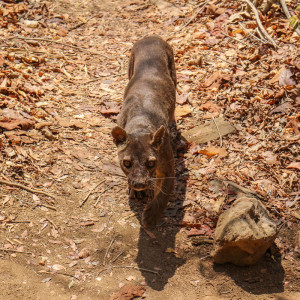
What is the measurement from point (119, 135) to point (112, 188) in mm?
1312

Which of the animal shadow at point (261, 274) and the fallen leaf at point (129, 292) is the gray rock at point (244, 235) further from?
the fallen leaf at point (129, 292)

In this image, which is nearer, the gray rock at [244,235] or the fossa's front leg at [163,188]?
the gray rock at [244,235]

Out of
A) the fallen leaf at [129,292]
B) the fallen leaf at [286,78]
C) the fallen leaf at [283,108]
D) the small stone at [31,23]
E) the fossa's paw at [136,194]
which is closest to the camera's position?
the fallen leaf at [129,292]

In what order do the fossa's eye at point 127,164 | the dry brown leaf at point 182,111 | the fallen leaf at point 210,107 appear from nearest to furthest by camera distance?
1. the fossa's eye at point 127,164
2. the fallen leaf at point 210,107
3. the dry brown leaf at point 182,111

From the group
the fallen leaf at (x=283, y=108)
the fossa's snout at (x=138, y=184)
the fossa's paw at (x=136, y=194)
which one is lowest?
the fossa's paw at (x=136, y=194)

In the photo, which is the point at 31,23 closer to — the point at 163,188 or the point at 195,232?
the point at 163,188

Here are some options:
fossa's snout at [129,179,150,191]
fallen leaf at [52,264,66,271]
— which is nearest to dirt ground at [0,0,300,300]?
fallen leaf at [52,264,66,271]

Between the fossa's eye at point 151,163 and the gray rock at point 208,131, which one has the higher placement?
the fossa's eye at point 151,163

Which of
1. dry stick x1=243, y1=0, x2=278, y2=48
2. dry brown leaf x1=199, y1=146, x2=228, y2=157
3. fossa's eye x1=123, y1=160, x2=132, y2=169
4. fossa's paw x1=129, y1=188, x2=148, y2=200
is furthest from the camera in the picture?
dry stick x1=243, y1=0, x2=278, y2=48

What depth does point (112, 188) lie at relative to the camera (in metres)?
6.18

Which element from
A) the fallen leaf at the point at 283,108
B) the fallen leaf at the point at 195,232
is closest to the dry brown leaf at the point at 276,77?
the fallen leaf at the point at 283,108

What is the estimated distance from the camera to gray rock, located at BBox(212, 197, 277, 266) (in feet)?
15.4

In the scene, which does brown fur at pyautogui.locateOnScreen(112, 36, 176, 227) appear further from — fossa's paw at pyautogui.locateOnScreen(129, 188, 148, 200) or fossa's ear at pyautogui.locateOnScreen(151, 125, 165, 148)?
fossa's paw at pyautogui.locateOnScreen(129, 188, 148, 200)

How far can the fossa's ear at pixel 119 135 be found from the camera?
5.01 metres
